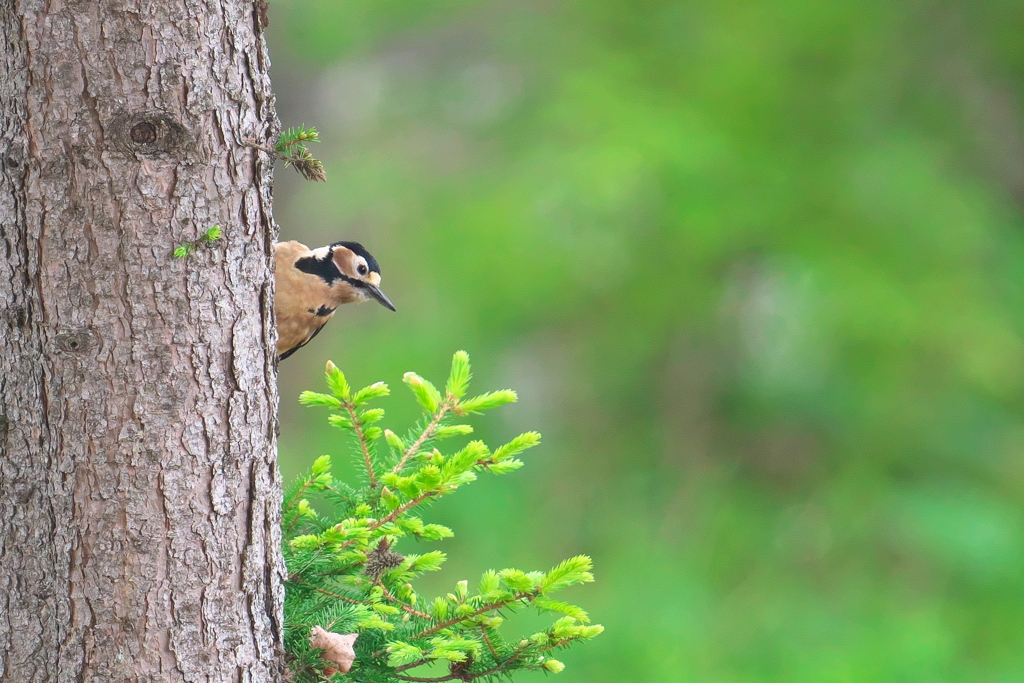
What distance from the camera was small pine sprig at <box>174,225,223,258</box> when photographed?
1866mm

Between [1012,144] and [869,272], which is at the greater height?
[1012,144]

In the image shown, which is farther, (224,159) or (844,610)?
(844,610)

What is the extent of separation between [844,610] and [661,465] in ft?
5.33

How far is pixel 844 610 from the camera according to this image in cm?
666

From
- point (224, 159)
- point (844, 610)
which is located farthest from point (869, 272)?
point (224, 159)

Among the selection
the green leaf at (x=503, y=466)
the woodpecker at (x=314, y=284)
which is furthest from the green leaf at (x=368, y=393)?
the woodpecker at (x=314, y=284)

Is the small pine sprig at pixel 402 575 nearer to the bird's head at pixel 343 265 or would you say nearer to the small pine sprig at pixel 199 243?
the small pine sprig at pixel 199 243

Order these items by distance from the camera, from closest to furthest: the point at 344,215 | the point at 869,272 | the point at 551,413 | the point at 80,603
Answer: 1. the point at 80,603
2. the point at 869,272
3. the point at 344,215
4. the point at 551,413

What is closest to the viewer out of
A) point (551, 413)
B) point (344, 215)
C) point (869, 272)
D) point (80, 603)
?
point (80, 603)

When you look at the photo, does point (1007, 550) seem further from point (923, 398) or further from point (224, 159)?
point (224, 159)

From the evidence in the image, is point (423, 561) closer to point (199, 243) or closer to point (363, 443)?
point (363, 443)

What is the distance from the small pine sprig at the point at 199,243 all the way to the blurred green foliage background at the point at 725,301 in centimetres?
415

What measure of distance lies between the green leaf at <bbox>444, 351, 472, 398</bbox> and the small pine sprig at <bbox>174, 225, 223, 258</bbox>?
597mm

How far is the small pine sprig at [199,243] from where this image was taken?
6.12ft
